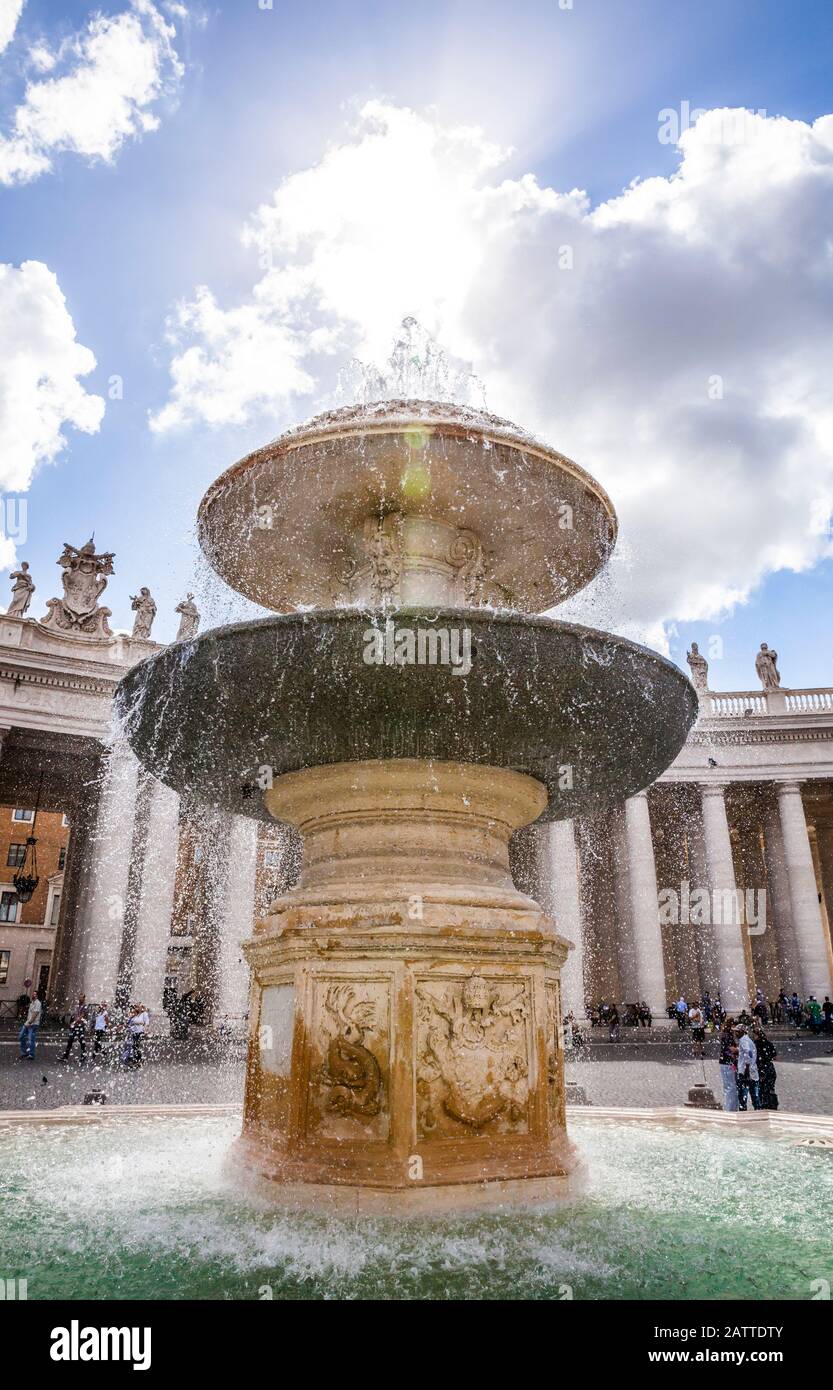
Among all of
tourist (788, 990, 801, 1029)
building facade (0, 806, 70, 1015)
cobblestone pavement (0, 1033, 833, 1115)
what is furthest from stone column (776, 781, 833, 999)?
building facade (0, 806, 70, 1015)

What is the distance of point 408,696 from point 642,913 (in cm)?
3208

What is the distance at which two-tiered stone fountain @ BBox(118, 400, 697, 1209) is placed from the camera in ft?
15.7

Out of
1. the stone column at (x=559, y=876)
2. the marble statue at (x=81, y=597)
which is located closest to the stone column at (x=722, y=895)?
the stone column at (x=559, y=876)

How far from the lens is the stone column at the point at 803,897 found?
33.7 m

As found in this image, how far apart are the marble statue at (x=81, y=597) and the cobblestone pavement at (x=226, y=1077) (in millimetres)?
13526

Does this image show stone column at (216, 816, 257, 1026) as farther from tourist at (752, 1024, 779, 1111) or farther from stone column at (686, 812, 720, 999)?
stone column at (686, 812, 720, 999)

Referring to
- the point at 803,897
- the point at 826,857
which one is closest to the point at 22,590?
the point at 803,897

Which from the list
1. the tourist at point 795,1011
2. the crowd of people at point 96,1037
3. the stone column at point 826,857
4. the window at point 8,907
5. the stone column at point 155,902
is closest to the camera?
the crowd of people at point 96,1037

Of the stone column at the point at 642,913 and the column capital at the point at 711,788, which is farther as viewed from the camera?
the column capital at the point at 711,788

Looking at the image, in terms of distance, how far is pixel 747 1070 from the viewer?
11539 millimetres

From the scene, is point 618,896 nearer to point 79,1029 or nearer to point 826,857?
point 826,857

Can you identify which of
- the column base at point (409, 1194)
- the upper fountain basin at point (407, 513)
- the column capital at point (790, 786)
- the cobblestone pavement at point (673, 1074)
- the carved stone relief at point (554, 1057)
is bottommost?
the cobblestone pavement at point (673, 1074)

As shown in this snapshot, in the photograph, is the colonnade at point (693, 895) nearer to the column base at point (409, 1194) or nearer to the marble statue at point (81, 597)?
the marble statue at point (81, 597)
